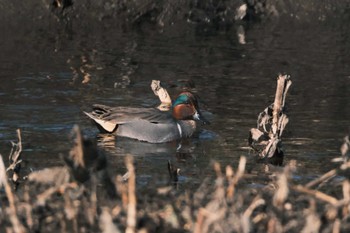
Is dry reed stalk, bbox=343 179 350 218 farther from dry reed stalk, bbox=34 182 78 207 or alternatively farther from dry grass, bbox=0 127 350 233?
dry reed stalk, bbox=34 182 78 207

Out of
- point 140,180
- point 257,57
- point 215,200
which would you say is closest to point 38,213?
point 215,200

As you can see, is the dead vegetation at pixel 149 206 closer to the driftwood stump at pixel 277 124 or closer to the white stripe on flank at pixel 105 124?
the driftwood stump at pixel 277 124

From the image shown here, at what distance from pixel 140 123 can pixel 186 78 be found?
10.2 feet

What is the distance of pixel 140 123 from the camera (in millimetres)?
13062

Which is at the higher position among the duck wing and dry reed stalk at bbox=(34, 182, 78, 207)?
dry reed stalk at bbox=(34, 182, 78, 207)

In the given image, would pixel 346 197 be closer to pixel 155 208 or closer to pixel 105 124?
pixel 155 208

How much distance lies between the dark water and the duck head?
0.89 feet

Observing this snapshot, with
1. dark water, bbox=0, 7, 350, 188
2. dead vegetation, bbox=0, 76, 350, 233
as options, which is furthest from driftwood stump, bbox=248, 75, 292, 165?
dead vegetation, bbox=0, 76, 350, 233

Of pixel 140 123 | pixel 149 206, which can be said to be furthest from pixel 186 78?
pixel 149 206

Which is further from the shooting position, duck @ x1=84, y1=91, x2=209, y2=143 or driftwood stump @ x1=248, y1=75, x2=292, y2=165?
duck @ x1=84, y1=91, x2=209, y2=143

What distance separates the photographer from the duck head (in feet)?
44.8

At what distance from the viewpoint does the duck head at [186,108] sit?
13.7 m

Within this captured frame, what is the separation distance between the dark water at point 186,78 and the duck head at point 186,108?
10.6 inches

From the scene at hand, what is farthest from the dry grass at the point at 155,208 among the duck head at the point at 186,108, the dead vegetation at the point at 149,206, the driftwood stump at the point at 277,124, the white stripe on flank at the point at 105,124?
the duck head at the point at 186,108
